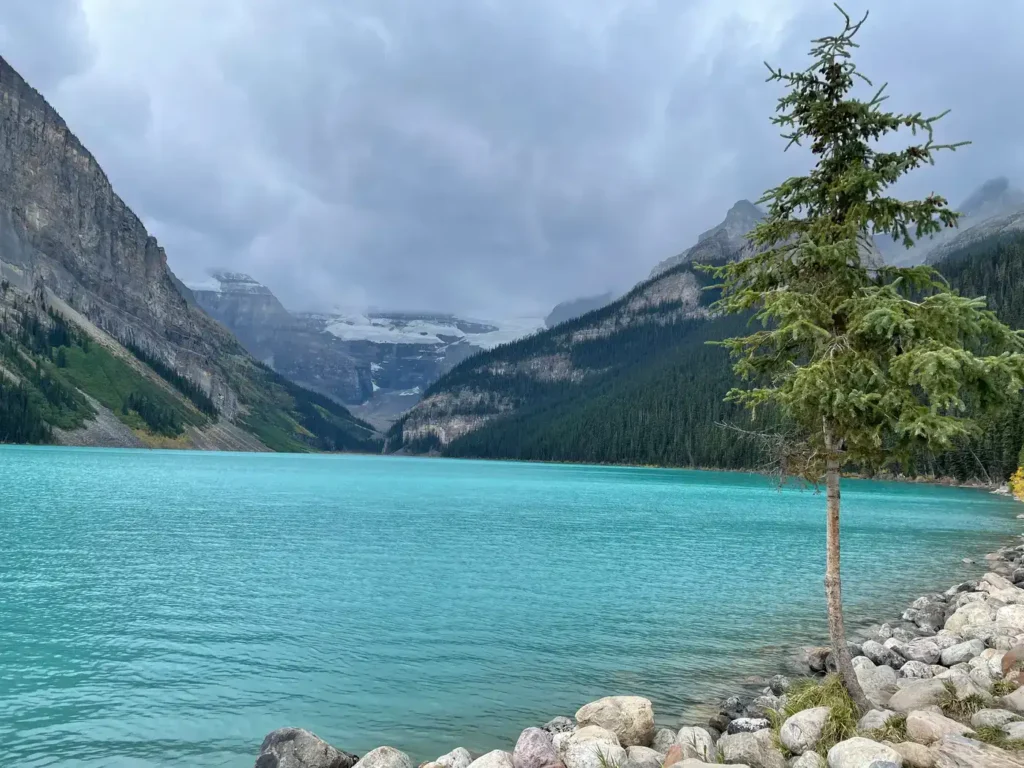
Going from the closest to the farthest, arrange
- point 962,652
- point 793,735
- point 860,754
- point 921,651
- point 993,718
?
point 860,754 → point 993,718 → point 793,735 → point 962,652 → point 921,651

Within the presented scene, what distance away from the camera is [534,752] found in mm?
12383

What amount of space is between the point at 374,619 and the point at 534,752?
582 inches

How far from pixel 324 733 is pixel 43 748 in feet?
18.0

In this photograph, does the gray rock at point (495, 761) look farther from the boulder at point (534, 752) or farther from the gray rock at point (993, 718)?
the gray rock at point (993, 718)

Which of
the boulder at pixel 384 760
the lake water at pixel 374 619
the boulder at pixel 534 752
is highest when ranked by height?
the boulder at pixel 534 752

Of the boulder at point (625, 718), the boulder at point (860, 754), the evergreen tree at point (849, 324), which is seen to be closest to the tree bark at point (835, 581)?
the evergreen tree at point (849, 324)

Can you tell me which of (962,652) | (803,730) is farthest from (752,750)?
(962,652)

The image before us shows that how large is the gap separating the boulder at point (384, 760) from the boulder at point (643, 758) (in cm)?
408

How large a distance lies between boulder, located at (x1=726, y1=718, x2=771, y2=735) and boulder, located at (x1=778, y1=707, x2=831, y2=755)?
125 cm

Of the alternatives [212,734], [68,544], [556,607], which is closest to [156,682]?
[212,734]

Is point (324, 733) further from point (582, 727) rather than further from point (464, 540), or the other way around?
point (464, 540)

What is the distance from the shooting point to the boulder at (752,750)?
12102mm

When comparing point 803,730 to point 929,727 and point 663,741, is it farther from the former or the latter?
point 663,741

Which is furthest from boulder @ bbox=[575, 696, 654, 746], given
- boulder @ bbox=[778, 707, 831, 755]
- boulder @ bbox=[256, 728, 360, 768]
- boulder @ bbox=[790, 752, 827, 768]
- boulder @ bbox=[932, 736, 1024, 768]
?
boulder @ bbox=[932, 736, 1024, 768]
